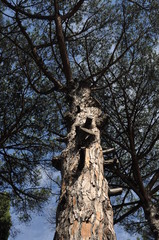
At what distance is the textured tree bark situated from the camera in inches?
54.9

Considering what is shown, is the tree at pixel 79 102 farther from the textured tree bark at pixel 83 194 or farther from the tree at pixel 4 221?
the tree at pixel 4 221

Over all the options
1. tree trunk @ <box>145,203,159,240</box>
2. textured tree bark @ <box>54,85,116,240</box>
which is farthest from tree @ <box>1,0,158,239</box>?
tree trunk @ <box>145,203,159,240</box>

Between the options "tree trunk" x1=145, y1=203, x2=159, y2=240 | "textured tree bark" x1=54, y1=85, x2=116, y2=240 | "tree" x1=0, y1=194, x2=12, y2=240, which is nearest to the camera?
"textured tree bark" x1=54, y1=85, x2=116, y2=240

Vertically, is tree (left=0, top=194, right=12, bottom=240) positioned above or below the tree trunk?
above

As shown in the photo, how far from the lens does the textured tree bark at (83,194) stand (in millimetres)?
1396

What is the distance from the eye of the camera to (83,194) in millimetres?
1630

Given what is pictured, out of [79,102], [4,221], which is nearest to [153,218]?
[79,102]

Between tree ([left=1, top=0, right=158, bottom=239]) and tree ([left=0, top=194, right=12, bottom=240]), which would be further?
tree ([left=0, top=194, right=12, bottom=240])

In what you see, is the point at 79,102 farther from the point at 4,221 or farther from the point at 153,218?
the point at 4,221

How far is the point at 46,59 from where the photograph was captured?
511cm

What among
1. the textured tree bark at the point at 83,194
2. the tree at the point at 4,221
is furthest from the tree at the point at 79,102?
the tree at the point at 4,221

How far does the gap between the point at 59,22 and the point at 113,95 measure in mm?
1677

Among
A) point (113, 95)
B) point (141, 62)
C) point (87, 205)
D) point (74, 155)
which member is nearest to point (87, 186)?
point (87, 205)

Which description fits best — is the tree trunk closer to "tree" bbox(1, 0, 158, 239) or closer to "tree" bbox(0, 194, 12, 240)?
"tree" bbox(1, 0, 158, 239)
